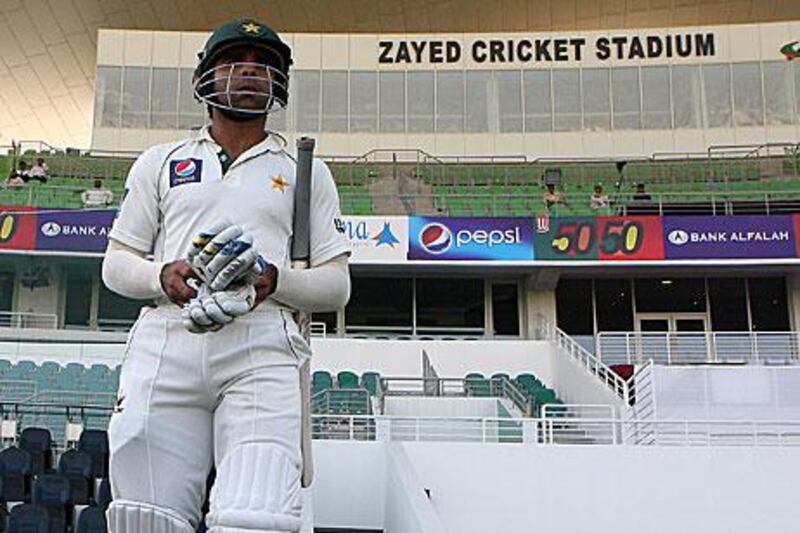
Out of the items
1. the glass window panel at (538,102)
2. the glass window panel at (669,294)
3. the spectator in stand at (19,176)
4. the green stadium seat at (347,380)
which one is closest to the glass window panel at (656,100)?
the glass window panel at (538,102)

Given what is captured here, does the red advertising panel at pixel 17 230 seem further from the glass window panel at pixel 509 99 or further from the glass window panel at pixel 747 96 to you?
the glass window panel at pixel 747 96

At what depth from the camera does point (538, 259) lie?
20.3 metres

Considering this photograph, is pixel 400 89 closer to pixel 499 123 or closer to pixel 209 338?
pixel 499 123

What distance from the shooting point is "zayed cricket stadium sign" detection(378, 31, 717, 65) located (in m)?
26.8

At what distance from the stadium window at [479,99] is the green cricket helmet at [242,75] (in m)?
24.4

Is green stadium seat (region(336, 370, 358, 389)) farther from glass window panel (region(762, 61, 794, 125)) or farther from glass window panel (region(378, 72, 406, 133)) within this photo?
glass window panel (region(762, 61, 794, 125))

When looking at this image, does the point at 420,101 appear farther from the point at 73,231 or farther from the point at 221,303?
the point at 221,303

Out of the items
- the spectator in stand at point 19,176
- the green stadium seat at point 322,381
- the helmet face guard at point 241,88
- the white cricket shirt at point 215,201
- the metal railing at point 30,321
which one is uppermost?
the spectator in stand at point 19,176

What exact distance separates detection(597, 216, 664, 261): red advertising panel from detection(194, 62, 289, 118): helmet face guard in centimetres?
1839

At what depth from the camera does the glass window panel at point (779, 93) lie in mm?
26047

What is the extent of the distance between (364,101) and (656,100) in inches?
287

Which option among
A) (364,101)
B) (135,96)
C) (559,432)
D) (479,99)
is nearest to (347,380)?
(559,432)

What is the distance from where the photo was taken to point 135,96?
87.1 ft

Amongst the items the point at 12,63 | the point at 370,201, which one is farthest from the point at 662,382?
the point at 12,63
